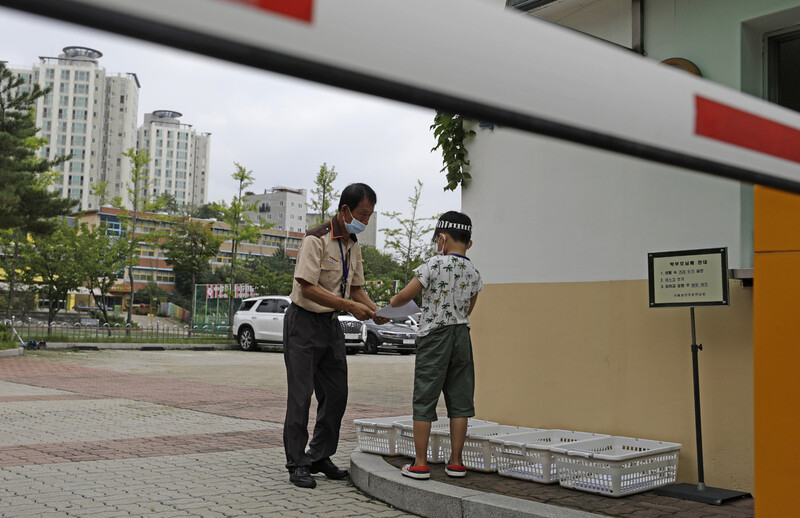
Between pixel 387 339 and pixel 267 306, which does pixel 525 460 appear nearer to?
pixel 267 306

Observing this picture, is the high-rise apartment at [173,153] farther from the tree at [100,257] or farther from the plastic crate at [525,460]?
the plastic crate at [525,460]

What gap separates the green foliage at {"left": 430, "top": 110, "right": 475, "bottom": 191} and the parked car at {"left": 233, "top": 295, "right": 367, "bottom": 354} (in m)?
18.6

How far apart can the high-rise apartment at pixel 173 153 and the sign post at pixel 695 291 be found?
172 meters

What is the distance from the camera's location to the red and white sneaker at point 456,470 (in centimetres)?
498

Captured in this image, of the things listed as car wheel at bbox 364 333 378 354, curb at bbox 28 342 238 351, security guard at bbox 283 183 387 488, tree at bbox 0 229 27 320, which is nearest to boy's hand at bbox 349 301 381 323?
security guard at bbox 283 183 387 488

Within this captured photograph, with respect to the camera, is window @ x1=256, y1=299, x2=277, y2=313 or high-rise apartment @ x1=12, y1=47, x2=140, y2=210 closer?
window @ x1=256, y1=299, x2=277, y2=313

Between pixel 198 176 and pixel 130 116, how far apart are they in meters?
32.3

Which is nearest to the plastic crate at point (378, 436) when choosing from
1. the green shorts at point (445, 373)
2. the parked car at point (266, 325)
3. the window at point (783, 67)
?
the green shorts at point (445, 373)

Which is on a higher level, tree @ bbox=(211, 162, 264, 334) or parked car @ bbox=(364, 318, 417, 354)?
tree @ bbox=(211, 162, 264, 334)

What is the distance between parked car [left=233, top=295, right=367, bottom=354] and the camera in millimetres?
25547

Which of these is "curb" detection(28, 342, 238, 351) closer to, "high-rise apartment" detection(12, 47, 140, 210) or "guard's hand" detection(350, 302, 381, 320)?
"guard's hand" detection(350, 302, 381, 320)

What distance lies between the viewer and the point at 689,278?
186 inches

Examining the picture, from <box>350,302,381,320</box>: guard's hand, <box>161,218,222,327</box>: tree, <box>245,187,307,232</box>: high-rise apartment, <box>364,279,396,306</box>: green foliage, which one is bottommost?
<box>350,302,381,320</box>: guard's hand

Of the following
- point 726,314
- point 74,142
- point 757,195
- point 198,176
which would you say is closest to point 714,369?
point 726,314
